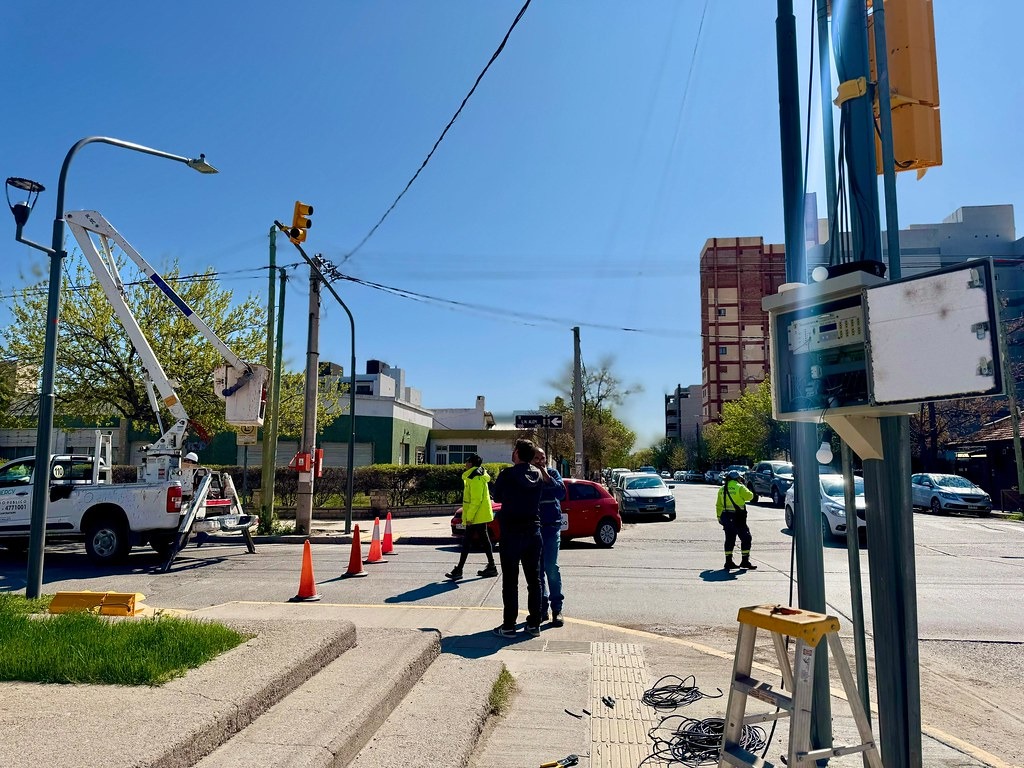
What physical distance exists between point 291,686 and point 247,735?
765 millimetres

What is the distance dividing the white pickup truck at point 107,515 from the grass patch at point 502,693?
8537 millimetres

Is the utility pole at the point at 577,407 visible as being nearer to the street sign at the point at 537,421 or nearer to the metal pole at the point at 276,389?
the street sign at the point at 537,421

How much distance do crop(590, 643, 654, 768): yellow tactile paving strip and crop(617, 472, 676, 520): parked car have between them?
53.6 feet

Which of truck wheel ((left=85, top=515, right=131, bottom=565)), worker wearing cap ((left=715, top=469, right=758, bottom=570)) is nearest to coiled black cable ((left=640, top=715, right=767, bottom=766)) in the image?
worker wearing cap ((left=715, top=469, right=758, bottom=570))

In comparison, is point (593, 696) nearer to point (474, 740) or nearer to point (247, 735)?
point (474, 740)

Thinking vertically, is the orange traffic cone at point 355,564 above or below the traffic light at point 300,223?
below

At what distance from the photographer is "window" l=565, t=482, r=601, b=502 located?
1517 cm

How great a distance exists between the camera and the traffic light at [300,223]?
13391 millimetres

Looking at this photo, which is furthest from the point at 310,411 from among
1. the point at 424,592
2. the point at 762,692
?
the point at 762,692

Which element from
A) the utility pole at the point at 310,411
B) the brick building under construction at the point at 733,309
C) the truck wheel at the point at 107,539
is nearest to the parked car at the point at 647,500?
the utility pole at the point at 310,411

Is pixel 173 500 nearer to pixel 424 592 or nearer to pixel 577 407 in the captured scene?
Answer: pixel 424 592

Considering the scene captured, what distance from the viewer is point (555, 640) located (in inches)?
270

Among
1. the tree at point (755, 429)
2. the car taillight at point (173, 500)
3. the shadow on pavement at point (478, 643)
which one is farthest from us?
the tree at point (755, 429)

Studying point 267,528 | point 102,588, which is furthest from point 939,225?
point 102,588
